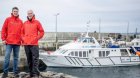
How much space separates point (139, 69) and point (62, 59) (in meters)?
7.96

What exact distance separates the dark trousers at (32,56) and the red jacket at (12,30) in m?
0.40

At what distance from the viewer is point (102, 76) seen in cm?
3031

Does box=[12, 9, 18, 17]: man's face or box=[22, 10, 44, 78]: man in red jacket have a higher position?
box=[12, 9, 18, 17]: man's face

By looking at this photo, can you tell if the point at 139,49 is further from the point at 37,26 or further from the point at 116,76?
the point at 37,26

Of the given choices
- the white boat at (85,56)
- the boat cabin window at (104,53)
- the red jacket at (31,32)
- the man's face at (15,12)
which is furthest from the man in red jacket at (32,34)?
the boat cabin window at (104,53)

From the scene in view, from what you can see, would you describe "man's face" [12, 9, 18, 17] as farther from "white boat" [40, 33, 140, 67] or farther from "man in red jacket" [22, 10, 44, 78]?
"white boat" [40, 33, 140, 67]

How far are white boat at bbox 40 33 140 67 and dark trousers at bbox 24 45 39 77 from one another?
24.7m

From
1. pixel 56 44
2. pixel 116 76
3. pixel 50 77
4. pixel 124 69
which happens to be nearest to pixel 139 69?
pixel 124 69

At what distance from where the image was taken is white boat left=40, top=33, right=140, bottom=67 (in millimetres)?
35594

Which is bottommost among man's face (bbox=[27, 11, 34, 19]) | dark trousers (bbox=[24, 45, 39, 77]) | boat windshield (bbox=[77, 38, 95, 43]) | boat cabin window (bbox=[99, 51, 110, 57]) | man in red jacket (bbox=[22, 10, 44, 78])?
boat cabin window (bbox=[99, 51, 110, 57])

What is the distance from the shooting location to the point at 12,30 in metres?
10.3

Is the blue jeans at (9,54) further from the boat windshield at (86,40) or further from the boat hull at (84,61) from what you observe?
the boat windshield at (86,40)

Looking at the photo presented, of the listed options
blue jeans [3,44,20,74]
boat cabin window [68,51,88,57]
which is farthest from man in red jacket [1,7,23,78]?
boat cabin window [68,51,88,57]

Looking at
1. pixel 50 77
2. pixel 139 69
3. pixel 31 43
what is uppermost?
pixel 31 43
